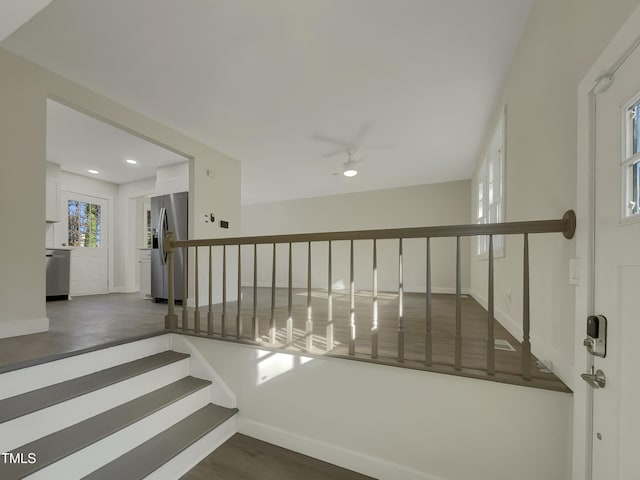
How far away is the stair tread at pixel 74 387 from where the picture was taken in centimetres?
148

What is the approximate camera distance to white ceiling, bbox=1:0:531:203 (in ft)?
6.22

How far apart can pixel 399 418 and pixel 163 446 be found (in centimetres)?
148

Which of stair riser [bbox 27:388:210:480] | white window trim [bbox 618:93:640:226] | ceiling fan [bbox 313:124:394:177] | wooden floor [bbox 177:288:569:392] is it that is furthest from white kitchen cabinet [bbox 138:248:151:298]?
white window trim [bbox 618:93:640:226]

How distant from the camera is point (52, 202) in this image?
494 centimetres

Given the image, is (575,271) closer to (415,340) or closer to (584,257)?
(584,257)

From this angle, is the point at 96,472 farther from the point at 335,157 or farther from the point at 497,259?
the point at 335,157

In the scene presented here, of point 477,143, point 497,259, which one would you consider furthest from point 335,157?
point 497,259

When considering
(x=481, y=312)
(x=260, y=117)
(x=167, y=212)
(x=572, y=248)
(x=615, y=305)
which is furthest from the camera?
(x=167, y=212)

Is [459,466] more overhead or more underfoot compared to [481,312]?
more underfoot

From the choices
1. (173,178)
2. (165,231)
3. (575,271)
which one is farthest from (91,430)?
(173,178)

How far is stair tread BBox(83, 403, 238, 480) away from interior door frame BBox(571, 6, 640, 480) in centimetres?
208

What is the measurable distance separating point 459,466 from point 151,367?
2.16m

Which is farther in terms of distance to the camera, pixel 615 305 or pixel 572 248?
pixel 572 248

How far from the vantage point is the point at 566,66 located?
142 cm
